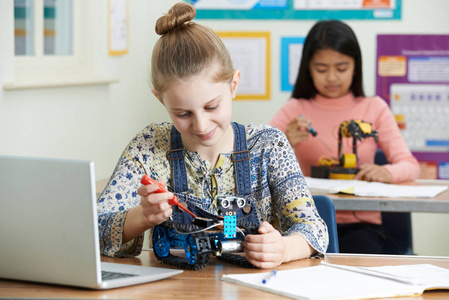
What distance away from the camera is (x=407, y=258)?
1479 millimetres

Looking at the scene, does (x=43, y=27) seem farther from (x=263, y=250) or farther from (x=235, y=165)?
(x=263, y=250)

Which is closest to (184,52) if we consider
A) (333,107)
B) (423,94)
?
(333,107)

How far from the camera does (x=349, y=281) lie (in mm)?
1223

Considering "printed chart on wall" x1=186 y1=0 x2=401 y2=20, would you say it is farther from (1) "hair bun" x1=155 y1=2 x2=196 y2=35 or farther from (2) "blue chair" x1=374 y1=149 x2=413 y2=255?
(1) "hair bun" x1=155 y1=2 x2=196 y2=35

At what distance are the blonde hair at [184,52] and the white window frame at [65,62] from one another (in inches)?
40.4

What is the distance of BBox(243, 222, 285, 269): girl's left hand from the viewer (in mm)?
1340

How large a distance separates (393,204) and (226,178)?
104cm

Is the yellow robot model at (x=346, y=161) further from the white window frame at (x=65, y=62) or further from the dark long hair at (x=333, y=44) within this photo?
the white window frame at (x=65, y=62)

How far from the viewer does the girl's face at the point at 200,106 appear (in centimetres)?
146

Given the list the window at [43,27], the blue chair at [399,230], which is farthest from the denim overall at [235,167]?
the blue chair at [399,230]

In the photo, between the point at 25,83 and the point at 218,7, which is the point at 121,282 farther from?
the point at 218,7

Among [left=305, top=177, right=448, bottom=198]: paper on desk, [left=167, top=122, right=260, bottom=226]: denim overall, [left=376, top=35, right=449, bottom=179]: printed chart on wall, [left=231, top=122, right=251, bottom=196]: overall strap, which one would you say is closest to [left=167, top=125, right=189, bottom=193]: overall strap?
[left=167, top=122, right=260, bottom=226]: denim overall

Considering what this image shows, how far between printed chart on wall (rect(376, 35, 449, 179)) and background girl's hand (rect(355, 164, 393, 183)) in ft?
3.97

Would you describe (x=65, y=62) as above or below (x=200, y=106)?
above
